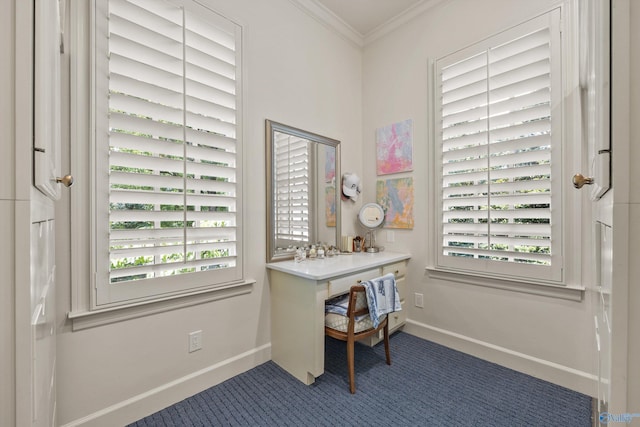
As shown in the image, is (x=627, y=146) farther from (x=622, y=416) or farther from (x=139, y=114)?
(x=139, y=114)

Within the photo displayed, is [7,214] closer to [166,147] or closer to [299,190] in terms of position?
[166,147]

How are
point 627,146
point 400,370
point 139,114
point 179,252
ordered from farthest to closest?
point 400,370 < point 179,252 < point 139,114 < point 627,146

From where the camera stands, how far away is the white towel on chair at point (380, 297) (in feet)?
5.94

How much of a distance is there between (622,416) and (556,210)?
163 cm

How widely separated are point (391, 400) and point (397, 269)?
42.3 inches

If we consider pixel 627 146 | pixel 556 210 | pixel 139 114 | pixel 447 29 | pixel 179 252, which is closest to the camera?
pixel 627 146

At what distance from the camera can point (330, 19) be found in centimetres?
268

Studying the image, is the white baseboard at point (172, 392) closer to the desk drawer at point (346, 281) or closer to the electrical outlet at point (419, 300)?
the desk drawer at point (346, 281)

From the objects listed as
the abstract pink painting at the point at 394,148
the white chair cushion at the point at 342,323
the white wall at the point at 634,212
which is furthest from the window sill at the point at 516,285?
the white wall at the point at 634,212

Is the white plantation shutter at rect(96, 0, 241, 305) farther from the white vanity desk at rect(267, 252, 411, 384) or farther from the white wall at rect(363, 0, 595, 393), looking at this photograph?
the white wall at rect(363, 0, 595, 393)

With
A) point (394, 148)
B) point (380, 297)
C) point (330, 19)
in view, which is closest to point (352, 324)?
point (380, 297)

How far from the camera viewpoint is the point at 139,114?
1.57 meters

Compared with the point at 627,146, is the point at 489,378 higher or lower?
lower

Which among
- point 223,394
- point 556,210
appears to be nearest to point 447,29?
point 556,210
